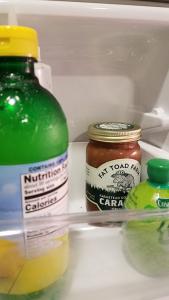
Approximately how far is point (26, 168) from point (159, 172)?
0.60 feet

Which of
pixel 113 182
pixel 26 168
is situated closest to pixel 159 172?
pixel 113 182

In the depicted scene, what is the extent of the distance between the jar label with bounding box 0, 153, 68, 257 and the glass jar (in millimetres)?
152

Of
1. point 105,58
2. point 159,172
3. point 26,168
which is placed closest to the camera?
point 26,168

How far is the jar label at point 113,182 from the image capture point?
45cm

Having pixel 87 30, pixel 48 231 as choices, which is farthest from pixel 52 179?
pixel 87 30

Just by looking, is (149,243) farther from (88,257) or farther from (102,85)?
(102,85)

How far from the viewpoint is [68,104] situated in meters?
0.57

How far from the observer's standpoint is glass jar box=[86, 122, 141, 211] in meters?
0.45

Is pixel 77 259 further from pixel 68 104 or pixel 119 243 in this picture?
pixel 68 104

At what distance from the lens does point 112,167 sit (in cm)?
45

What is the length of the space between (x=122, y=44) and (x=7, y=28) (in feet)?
0.99

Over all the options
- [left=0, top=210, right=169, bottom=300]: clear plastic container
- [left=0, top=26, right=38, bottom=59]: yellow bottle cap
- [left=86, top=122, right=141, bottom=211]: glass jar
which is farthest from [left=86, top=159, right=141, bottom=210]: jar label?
[left=0, top=26, right=38, bottom=59]: yellow bottle cap

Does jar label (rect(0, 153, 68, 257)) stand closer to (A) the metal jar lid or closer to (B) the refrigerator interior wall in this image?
(B) the refrigerator interior wall

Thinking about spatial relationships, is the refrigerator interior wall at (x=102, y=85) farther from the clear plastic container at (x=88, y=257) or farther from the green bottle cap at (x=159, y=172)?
the green bottle cap at (x=159, y=172)
